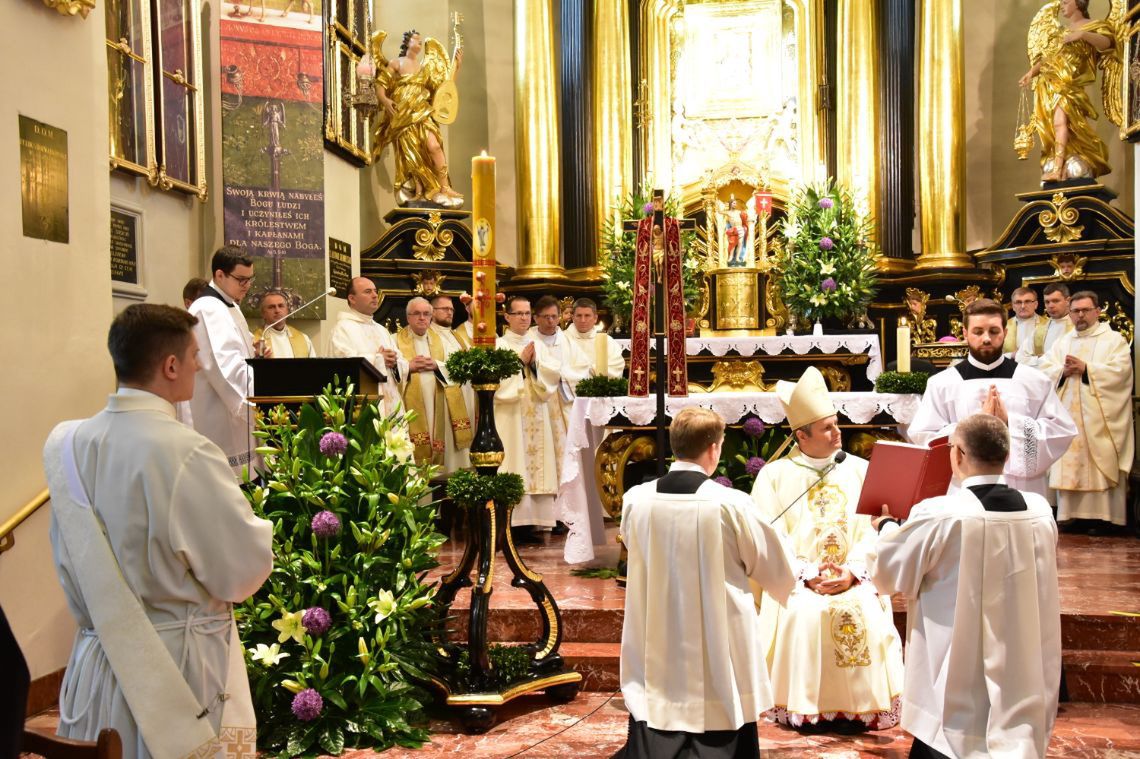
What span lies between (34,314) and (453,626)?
2.44m

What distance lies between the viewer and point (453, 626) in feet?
18.5

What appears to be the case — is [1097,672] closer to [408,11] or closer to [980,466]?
[980,466]

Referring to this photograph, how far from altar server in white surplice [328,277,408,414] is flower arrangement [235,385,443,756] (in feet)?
9.65

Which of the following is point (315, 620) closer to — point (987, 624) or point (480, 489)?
point (480, 489)

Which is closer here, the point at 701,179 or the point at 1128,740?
the point at 1128,740

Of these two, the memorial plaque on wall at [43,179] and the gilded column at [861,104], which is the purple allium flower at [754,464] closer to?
the memorial plaque on wall at [43,179]

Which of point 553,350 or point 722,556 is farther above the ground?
point 553,350

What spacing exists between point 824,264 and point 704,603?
21.9 ft

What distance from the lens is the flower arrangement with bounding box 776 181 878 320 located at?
10047 millimetres

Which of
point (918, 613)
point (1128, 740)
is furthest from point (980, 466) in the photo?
point (1128, 740)

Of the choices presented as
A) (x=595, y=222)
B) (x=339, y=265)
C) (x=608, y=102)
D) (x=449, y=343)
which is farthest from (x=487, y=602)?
(x=608, y=102)

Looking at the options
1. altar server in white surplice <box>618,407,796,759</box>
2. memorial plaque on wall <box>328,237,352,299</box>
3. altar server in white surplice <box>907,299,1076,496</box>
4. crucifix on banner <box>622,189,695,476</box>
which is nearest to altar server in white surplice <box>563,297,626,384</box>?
memorial plaque on wall <box>328,237,352,299</box>

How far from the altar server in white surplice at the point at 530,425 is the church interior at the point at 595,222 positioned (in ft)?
0.22

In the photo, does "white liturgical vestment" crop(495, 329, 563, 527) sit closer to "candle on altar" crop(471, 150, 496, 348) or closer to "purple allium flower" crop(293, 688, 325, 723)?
"candle on altar" crop(471, 150, 496, 348)
